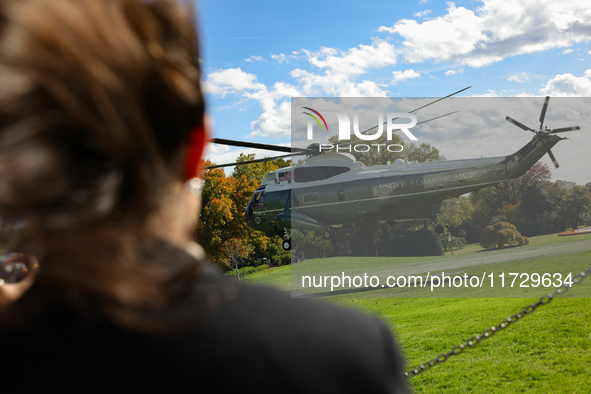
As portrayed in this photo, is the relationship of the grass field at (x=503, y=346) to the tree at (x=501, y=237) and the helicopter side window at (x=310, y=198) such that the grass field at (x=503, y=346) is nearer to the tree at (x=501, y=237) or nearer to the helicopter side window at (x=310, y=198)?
the helicopter side window at (x=310, y=198)

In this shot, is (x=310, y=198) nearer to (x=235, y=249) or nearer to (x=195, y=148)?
(x=195, y=148)

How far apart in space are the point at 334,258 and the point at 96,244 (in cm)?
2706

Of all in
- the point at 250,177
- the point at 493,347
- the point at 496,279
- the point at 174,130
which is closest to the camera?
the point at 174,130

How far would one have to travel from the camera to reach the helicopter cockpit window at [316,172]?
18.0 meters

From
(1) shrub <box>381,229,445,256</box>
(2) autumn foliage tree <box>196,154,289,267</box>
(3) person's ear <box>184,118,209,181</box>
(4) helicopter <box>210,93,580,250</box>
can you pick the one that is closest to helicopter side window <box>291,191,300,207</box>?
(4) helicopter <box>210,93,580,250</box>

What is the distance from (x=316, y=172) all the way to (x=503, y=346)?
1177 cm

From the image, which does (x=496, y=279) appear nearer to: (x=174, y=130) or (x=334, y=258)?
(x=334, y=258)

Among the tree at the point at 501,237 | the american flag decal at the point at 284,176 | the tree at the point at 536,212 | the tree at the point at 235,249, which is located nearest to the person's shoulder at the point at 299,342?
the american flag decal at the point at 284,176

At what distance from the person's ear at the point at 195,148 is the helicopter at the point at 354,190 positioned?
15.9 meters

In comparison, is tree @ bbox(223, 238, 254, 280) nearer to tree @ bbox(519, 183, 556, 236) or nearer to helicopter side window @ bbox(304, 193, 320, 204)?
helicopter side window @ bbox(304, 193, 320, 204)

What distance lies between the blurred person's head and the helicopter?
16002 mm

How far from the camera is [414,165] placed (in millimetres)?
17156

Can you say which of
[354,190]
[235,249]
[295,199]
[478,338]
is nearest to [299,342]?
[478,338]

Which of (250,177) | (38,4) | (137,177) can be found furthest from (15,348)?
(250,177)
